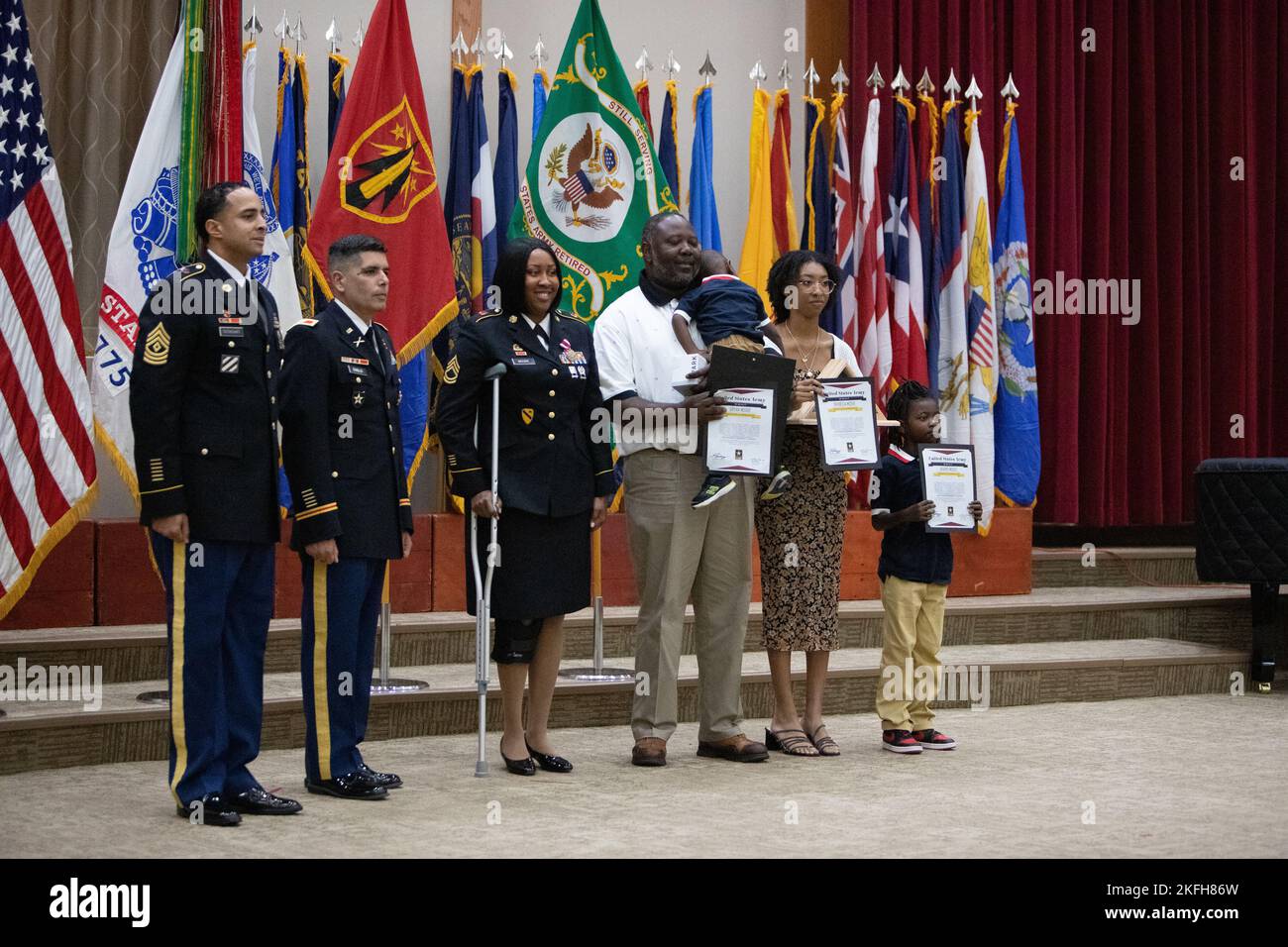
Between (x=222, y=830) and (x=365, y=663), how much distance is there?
25.2 inches

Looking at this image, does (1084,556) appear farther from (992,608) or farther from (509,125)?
(509,125)

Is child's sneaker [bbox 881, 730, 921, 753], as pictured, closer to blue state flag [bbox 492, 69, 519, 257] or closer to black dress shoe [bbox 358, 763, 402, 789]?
black dress shoe [bbox 358, 763, 402, 789]

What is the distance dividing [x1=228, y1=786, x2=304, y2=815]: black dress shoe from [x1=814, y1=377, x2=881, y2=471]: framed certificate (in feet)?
6.36

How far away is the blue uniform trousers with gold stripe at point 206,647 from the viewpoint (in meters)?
3.75

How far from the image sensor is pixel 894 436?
204 inches

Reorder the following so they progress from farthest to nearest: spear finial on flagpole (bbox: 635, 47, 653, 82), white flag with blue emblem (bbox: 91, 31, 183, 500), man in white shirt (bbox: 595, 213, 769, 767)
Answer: spear finial on flagpole (bbox: 635, 47, 653, 82) → white flag with blue emblem (bbox: 91, 31, 183, 500) → man in white shirt (bbox: 595, 213, 769, 767)

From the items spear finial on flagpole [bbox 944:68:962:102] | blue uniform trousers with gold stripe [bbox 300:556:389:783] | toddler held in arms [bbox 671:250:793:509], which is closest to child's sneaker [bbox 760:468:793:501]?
toddler held in arms [bbox 671:250:793:509]

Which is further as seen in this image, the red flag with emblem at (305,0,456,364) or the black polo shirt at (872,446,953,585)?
the red flag with emblem at (305,0,456,364)

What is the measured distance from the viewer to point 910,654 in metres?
4.98

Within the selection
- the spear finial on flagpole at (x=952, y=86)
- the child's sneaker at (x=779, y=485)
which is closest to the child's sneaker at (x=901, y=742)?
the child's sneaker at (x=779, y=485)

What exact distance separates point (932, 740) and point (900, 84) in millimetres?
3772

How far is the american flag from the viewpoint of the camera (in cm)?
485

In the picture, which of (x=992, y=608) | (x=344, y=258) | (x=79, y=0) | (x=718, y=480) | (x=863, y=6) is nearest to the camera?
(x=344, y=258)

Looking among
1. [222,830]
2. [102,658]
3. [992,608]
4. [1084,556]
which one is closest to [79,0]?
[102,658]
